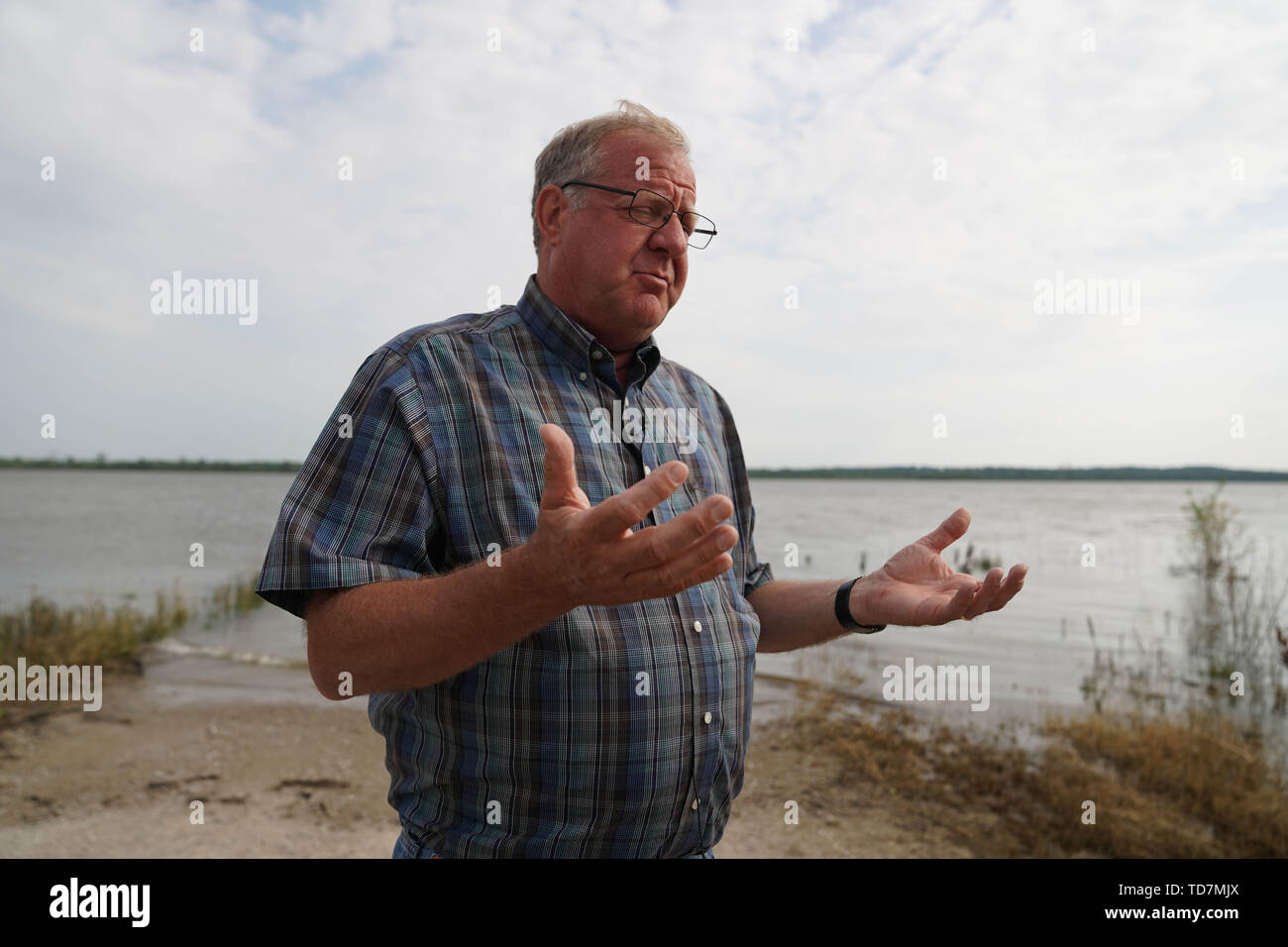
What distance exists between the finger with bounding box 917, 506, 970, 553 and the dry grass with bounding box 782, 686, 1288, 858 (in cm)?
460

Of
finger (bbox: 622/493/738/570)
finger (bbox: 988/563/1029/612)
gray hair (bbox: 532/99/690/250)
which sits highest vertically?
gray hair (bbox: 532/99/690/250)

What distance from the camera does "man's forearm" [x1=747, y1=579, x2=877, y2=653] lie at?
7.97 feet

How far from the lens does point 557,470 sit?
1.31m

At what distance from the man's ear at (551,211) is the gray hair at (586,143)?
0.08 ft

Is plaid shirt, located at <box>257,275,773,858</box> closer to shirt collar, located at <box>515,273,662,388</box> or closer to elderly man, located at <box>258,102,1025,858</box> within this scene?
elderly man, located at <box>258,102,1025,858</box>

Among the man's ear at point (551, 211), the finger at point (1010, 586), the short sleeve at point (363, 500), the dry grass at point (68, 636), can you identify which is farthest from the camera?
the dry grass at point (68, 636)

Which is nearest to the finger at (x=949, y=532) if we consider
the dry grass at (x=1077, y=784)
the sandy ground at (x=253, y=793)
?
the sandy ground at (x=253, y=793)

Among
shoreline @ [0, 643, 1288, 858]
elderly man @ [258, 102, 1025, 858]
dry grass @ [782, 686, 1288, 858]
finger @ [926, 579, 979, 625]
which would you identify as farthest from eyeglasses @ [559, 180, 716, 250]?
dry grass @ [782, 686, 1288, 858]

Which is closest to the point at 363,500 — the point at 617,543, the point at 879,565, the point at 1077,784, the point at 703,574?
the point at 617,543

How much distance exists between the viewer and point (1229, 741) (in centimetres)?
742

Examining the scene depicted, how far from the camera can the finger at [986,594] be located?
1.92 metres

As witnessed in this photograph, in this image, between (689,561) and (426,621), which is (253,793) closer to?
(426,621)

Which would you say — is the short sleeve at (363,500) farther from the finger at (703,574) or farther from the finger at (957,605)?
the finger at (957,605)
